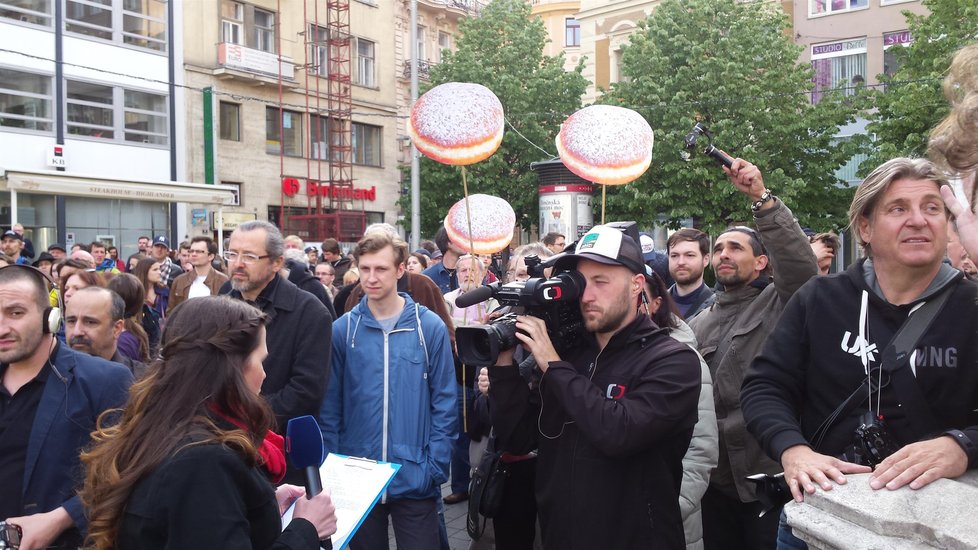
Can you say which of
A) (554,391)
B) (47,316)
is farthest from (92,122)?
(554,391)

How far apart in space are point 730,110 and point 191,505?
21034 millimetres

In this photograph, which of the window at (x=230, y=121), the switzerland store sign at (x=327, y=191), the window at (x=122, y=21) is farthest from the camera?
the switzerland store sign at (x=327, y=191)

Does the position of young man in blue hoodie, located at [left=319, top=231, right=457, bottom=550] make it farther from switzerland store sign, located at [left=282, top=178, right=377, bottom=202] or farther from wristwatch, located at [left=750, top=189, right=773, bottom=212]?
switzerland store sign, located at [left=282, top=178, right=377, bottom=202]

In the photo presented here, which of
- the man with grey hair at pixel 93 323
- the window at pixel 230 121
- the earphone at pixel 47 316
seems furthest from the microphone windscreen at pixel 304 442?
the window at pixel 230 121

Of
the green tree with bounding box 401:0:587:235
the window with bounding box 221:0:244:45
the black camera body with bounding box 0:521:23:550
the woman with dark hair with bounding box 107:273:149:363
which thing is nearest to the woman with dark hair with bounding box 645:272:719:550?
the black camera body with bounding box 0:521:23:550

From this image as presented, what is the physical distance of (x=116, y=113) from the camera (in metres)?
23.3

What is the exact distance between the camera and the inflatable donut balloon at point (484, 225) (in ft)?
21.9

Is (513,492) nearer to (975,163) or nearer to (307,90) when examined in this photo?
(975,163)

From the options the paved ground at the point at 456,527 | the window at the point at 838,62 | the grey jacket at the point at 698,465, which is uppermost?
the window at the point at 838,62

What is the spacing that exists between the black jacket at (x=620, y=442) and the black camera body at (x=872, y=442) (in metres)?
0.59

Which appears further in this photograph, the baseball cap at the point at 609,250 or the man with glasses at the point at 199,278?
the man with glasses at the point at 199,278

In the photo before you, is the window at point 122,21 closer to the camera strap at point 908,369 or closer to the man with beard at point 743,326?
the man with beard at point 743,326

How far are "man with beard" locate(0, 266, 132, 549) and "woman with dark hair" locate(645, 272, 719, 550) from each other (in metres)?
2.20

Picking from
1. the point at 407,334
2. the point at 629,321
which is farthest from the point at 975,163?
the point at 407,334
